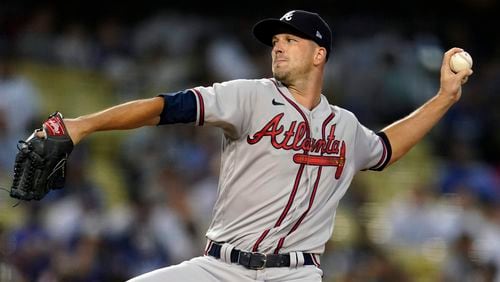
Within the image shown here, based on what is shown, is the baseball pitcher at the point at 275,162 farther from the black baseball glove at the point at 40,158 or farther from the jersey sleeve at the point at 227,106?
the black baseball glove at the point at 40,158

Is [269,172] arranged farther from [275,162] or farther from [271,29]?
[271,29]

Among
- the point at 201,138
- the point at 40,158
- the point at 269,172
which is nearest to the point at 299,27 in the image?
the point at 269,172

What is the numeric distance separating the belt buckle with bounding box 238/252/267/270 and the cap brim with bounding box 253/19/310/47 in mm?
991

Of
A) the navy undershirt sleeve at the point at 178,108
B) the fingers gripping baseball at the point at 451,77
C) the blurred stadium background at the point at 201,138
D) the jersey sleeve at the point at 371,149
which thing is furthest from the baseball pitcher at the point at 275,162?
the blurred stadium background at the point at 201,138

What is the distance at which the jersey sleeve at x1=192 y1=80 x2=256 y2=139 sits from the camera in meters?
4.57

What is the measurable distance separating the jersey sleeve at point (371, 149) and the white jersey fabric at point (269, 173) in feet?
1.00

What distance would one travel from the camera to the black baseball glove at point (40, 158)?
4230mm

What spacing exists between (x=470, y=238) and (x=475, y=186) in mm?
811

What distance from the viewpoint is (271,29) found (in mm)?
4938

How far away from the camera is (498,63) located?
11391mm

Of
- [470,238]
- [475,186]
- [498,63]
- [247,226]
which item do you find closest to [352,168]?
[247,226]

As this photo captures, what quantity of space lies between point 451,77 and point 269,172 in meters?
1.21

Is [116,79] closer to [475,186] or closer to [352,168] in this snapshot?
[475,186]

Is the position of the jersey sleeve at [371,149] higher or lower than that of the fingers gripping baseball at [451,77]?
lower
